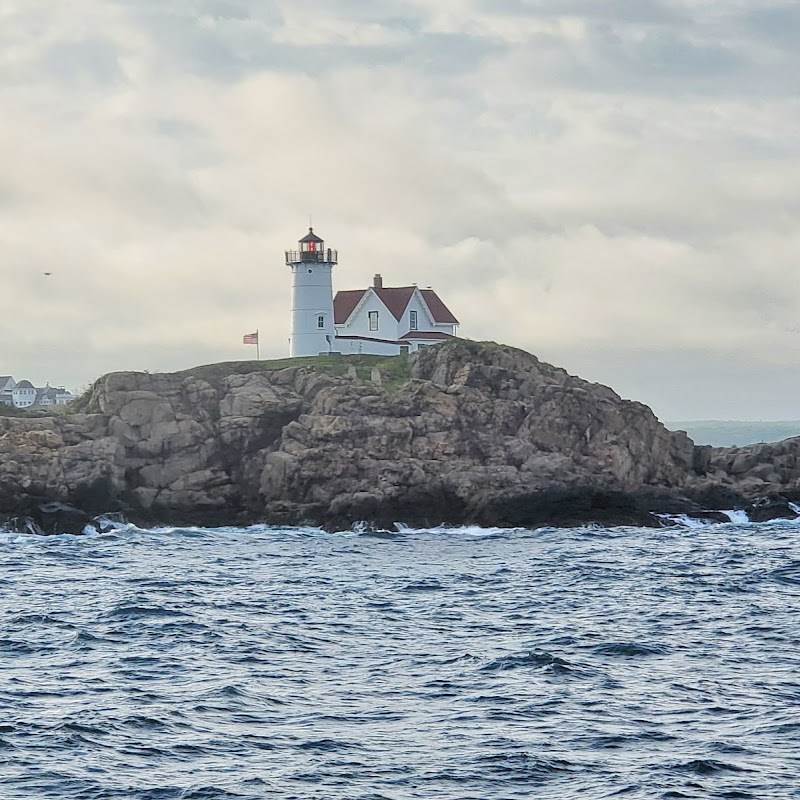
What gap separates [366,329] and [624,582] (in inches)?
2074

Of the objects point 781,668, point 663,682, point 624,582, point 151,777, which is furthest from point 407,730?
point 624,582

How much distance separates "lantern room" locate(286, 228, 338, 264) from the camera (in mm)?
93562

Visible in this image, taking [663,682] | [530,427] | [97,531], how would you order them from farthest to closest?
[530,427]
[97,531]
[663,682]

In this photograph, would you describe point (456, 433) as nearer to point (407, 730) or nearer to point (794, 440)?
point (794, 440)

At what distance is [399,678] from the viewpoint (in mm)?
29531

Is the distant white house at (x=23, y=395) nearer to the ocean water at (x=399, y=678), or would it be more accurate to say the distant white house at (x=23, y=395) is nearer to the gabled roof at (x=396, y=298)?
the gabled roof at (x=396, y=298)

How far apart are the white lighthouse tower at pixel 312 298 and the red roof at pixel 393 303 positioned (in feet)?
7.67

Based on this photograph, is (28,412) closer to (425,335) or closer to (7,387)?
(425,335)

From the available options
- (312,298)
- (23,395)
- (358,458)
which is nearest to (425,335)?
(312,298)

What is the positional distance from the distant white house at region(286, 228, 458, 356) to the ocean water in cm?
4360

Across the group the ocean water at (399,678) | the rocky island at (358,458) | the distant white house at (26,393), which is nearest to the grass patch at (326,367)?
the rocky island at (358,458)

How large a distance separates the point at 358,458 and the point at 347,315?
31906mm

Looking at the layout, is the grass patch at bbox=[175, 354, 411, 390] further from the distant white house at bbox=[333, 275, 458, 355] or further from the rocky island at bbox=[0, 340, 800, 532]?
the distant white house at bbox=[333, 275, 458, 355]

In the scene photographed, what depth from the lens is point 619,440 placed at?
71.2m
